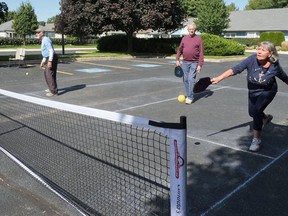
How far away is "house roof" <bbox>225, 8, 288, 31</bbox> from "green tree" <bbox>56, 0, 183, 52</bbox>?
3462 cm

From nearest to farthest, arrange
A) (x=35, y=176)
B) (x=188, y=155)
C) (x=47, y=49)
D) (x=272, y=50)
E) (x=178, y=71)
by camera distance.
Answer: (x=35, y=176) → (x=272, y=50) → (x=188, y=155) → (x=178, y=71) → (x=47, y=49)

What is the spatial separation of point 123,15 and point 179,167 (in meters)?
24.6

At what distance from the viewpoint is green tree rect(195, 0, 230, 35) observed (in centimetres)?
5066

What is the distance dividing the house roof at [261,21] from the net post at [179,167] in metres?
58.7

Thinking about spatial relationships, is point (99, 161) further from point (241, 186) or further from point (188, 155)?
point (241, 186)

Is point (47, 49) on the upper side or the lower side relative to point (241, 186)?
upper

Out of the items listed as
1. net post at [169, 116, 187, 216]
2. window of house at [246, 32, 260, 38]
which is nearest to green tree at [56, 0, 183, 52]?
net post at [169, 116, 187, 216]

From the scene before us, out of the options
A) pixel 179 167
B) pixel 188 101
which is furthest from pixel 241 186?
pixel 188 101

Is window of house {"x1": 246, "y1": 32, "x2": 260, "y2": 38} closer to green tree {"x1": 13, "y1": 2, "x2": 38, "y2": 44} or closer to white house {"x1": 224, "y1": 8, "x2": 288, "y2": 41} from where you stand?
white house {"x1": 224, "y1": 8, "x2": 288, "y2": 41}

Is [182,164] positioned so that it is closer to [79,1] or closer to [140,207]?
[140,207]

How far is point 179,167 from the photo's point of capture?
259cm

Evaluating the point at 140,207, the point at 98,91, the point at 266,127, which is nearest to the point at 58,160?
the point at 140,207

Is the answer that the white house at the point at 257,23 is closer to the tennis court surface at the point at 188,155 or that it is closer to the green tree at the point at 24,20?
the green tree at the point at 24,20

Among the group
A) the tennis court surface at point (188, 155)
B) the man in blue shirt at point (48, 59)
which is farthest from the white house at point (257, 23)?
the man in blue shirt at point (48, 59)
